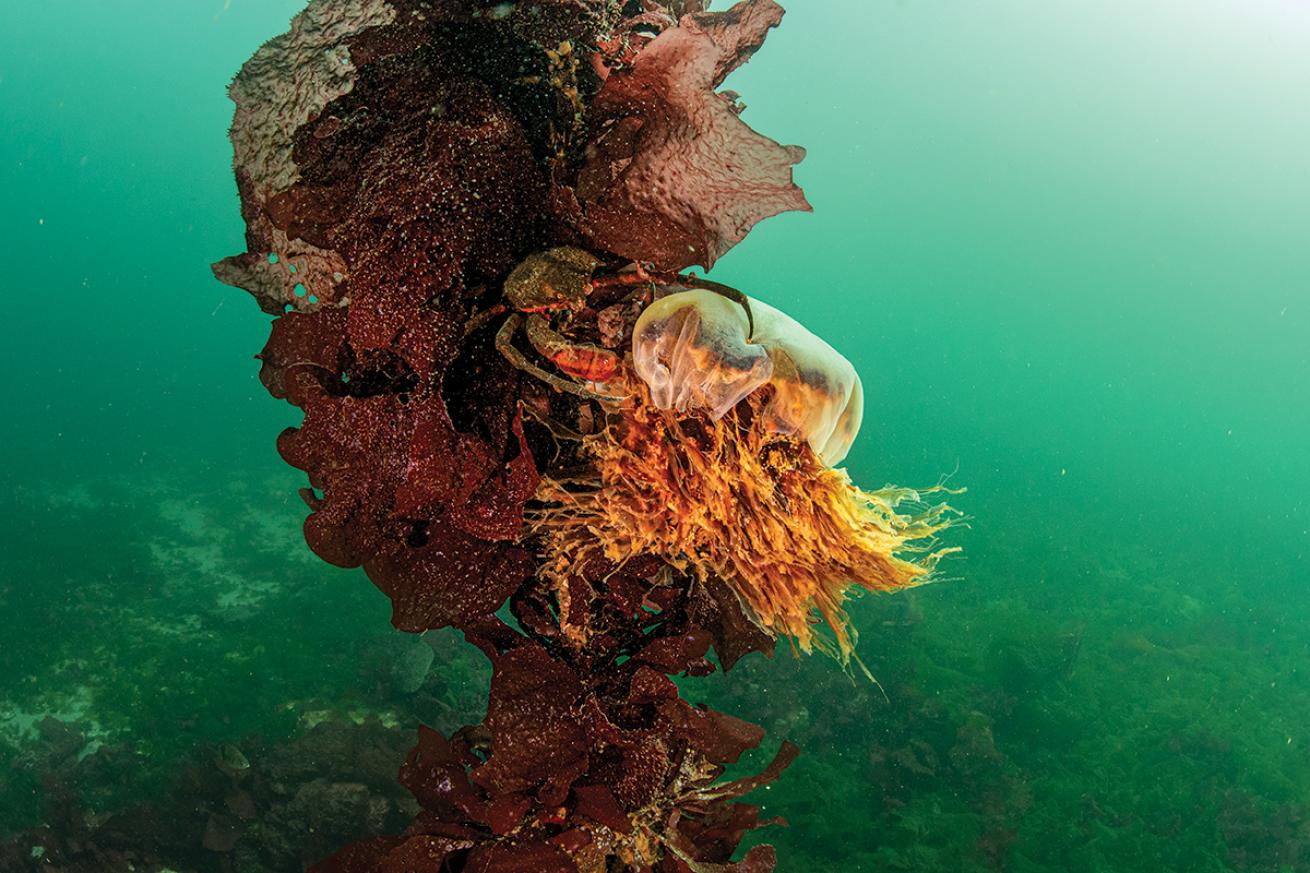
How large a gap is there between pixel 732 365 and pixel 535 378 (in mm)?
514

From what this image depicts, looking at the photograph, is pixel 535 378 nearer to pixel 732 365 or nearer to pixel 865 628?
pixel 732 365

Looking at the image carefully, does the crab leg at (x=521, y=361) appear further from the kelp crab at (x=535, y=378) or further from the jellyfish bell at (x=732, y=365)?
the jellyfish bell at (x=732, y=365)

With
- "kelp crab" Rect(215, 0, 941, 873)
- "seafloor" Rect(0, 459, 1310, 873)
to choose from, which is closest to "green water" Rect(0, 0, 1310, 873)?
"seafloor" Rect(0, 459, 1310, 873)

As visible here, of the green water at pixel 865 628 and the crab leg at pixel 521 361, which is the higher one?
the crab leg at pixel 521 361

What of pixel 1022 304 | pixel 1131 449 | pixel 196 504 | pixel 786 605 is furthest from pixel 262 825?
pixel 1022 304

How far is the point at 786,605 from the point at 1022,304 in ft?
442

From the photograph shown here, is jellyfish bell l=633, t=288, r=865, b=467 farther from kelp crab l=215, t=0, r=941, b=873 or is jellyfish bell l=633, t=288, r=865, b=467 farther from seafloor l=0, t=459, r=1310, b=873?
seafloor l=0, t=459, r=1310, b=873

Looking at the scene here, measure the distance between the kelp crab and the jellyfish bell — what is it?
2cm

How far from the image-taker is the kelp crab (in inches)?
62.3

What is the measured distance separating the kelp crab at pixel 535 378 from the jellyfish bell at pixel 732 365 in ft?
0.08

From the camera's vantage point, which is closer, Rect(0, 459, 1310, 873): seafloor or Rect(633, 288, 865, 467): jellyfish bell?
Rect(633, 288, 865, 467): jellyfish bell

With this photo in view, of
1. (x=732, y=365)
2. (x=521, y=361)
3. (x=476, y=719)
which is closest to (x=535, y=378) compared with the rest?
(x=521, y=361)

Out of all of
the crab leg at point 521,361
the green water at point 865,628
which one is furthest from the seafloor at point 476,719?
the crab leg at point 521,361

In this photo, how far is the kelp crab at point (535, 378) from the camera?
1.58 meters
